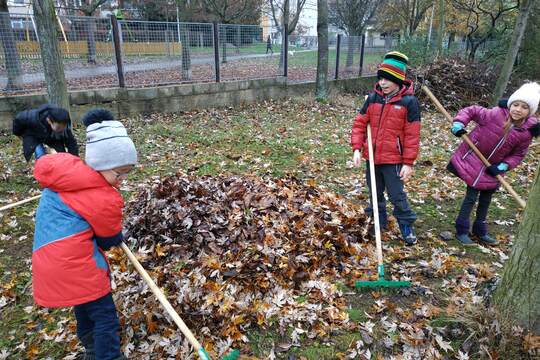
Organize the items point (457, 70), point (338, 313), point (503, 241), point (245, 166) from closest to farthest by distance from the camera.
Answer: point (338, 313)
point (503, 241)
point (245, 166)
point (457, 70)

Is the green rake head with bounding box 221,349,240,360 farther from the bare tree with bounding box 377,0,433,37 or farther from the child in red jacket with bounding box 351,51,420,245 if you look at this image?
the bare tree with bounding box 377,0,433,37

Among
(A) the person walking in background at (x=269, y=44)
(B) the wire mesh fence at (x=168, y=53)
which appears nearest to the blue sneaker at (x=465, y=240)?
(B) the wire mesh fence at (x=168, y=53)

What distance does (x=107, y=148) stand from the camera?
2393 millimetres

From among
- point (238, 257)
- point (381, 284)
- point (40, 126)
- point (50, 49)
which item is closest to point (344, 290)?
point (381, 284)

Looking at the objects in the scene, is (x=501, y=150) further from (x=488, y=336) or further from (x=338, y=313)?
(x=338, y=313)

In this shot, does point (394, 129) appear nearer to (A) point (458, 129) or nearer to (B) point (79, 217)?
(A) point (458, 129)

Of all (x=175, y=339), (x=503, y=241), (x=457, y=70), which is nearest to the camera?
(x=175, y=339)

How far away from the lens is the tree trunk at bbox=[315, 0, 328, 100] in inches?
480

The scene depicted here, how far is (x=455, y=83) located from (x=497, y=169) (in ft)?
36.9

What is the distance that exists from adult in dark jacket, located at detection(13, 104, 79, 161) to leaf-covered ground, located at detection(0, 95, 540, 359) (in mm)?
1327

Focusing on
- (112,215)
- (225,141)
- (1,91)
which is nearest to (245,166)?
(225,141)

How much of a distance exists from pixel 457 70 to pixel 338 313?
44.9 ft

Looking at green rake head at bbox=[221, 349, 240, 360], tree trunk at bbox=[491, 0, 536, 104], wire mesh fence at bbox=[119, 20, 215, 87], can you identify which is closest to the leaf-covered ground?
green rake head at bbox=[221, 349, 240, 360]

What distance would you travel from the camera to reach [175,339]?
303cm
